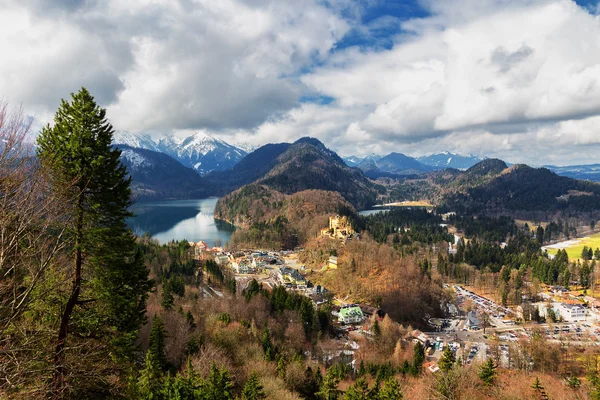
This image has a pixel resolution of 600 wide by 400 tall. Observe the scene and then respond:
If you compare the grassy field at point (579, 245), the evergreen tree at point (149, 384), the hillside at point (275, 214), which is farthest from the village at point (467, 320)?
the grassy field at point (579, 245)

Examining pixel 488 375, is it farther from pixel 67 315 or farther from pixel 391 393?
pixel 67 315

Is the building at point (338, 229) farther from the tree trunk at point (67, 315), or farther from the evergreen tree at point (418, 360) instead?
the tree trunk at point (67, 315)

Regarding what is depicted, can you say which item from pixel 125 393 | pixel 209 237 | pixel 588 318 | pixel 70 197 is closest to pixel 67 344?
pixel 125 393

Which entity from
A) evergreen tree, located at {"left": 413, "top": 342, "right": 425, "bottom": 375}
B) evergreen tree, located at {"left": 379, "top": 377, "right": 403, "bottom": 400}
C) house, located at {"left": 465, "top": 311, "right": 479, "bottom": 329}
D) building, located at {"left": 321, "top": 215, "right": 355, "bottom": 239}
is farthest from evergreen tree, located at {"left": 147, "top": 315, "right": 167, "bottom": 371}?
building, located at {"left": 321, "top": 215, "right": 355, "bottom": 239}

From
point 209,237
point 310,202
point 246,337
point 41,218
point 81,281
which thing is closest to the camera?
point 41,218

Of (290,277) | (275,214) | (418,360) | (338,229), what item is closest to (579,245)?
(338,229)

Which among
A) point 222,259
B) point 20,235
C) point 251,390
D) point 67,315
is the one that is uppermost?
point 20,235

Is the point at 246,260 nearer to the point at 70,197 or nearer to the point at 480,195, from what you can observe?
the point at 70,197
